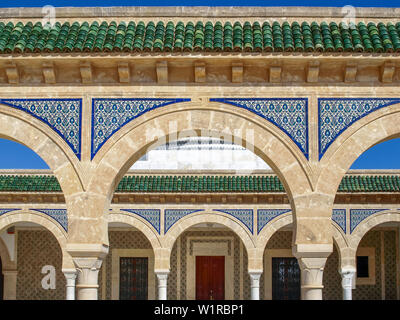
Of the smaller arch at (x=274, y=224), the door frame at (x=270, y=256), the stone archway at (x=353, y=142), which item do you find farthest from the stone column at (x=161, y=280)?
the stone archway at (x=353, y=142)

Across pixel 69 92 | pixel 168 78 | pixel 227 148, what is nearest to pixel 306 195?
pixel 168 78

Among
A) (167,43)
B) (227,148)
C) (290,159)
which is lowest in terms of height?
(290,159)

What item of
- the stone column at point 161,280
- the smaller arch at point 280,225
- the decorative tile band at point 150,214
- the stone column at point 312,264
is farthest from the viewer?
the decorative tile band at point 150,214

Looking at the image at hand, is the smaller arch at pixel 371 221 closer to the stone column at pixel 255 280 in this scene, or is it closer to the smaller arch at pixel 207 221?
the stone column at pixel 255 280

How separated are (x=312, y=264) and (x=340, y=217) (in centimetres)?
896

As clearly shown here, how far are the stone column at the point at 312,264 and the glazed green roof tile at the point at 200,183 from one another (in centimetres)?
853

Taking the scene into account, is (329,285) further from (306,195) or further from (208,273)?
(306,195)

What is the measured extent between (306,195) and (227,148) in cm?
1448

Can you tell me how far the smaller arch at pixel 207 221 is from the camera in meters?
16.3

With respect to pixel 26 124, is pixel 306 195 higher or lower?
lower

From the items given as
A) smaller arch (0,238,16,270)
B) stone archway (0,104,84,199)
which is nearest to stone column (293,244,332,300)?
stone archway (0,104,84,199)

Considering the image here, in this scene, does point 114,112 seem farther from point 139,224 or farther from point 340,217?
point 340,217

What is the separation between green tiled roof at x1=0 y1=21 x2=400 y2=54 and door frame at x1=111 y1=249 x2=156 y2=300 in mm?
12047

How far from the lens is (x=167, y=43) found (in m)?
7.84
